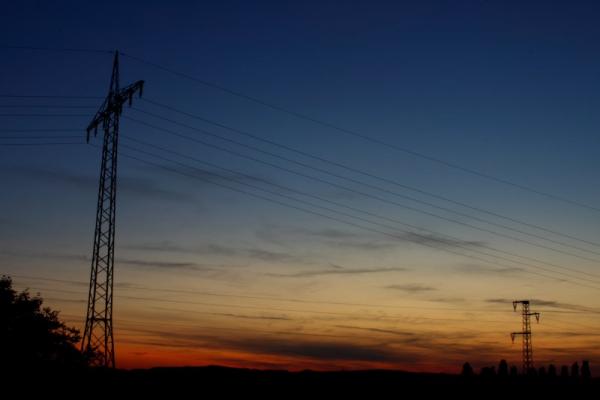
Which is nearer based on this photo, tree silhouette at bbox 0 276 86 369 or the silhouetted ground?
the silhouetted ground

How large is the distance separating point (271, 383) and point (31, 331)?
3215cm

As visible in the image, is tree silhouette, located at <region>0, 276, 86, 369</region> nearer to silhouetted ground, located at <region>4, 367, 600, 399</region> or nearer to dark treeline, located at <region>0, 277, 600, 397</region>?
dark treeline, located at <region>0, 277, 600, 397</region>

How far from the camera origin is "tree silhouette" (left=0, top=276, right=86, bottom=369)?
67.7 metres

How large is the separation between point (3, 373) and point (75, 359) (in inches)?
1049

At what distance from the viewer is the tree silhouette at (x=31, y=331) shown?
6769 cm

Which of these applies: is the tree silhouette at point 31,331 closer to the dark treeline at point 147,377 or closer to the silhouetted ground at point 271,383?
the dark treeline at point 147,377

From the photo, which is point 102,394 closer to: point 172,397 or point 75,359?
point 172,397

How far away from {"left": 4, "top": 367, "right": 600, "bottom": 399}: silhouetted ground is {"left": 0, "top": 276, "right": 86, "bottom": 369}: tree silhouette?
23445 millimetres

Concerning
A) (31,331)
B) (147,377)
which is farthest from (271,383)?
(31,331)

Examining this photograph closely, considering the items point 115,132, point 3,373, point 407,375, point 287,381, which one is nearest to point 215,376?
point 287,381

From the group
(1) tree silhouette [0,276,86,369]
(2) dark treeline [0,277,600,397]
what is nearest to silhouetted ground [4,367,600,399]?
(2) dark treeline [0,277,600,397]

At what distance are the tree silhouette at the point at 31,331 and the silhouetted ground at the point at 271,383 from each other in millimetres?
23445

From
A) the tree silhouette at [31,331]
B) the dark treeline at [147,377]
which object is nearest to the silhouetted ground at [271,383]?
the dark treeline at [147,377]

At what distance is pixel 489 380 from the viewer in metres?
57.7
